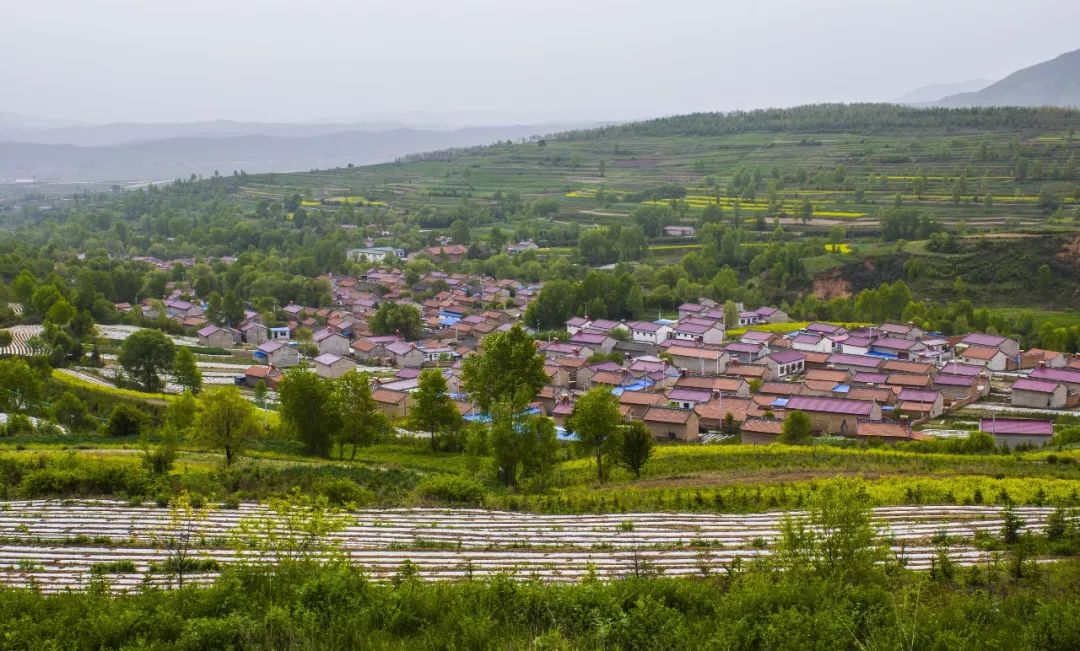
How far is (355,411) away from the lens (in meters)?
17.8

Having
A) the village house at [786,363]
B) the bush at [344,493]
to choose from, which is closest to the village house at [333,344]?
the village house at [786,363]

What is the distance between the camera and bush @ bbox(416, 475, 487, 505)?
11.9m

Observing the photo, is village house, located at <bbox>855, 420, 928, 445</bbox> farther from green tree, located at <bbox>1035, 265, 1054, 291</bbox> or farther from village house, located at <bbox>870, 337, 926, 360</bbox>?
green tree, located at <bbox>1035, 265, 1054, 291</bbox>

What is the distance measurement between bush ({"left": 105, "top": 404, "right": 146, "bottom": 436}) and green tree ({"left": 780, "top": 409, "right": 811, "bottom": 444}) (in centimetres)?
1347

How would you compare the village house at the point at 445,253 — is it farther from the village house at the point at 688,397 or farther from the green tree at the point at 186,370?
the village house at the point at 688,397

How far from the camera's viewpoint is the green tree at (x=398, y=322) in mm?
37000

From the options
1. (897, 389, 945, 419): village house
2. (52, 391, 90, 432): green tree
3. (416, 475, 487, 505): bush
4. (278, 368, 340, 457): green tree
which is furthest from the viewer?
(897, 389, 945, 419): village house

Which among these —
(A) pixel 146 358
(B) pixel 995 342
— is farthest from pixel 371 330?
(B) pixel 995 342

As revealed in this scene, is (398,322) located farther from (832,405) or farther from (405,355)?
(832,405)

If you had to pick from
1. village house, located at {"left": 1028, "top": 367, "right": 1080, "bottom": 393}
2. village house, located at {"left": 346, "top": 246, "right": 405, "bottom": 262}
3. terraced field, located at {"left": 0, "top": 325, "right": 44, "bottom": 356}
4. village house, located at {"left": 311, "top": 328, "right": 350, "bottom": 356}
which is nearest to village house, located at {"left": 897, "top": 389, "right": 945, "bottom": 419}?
village house, located at {"left": 1028, "top": 367, "right": 1080, "bottom": 393}

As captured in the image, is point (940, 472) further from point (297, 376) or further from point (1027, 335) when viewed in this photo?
point (1027, 335)

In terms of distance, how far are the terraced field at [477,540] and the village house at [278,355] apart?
22.5 m

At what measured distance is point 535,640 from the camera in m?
5.52

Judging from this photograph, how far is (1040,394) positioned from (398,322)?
2237 centimetres
